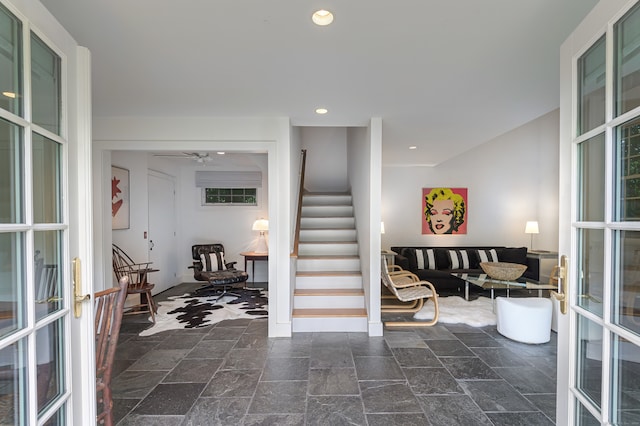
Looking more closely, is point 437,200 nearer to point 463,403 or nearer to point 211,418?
point 463,403

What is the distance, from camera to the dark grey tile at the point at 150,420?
6.82ft

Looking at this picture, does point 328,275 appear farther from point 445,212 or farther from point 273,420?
point 445,212

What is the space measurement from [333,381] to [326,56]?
2.44 metres

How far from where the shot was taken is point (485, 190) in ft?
22.1

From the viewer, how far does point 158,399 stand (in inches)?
93.1

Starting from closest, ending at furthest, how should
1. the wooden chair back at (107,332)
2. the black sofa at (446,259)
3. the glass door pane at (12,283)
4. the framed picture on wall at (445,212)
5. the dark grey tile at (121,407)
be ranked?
the glass door pane at (12,283) → the wooden chair back at (107,332) → the dark grey tile at (121,407) → the black sofa at (446,259) → the framed picture on wall at (445,212)

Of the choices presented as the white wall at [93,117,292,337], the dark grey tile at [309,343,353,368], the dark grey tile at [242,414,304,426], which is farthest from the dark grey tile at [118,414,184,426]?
the white wall at [93,117,292,337]

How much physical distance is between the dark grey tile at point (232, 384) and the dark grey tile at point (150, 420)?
0.31 m

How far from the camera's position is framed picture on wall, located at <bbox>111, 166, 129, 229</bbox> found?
460 centimetres

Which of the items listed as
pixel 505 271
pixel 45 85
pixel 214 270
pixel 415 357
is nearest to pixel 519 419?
pixel 415 357

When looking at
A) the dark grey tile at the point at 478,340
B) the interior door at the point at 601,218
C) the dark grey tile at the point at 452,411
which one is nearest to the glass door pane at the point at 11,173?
the interior door at the point at 601,218

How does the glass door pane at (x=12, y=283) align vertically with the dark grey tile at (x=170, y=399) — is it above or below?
above

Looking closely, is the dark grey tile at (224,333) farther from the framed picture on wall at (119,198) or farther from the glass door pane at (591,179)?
the glass door pane at (591,179)

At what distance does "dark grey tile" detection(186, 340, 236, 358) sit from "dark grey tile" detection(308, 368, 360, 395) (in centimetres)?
99
